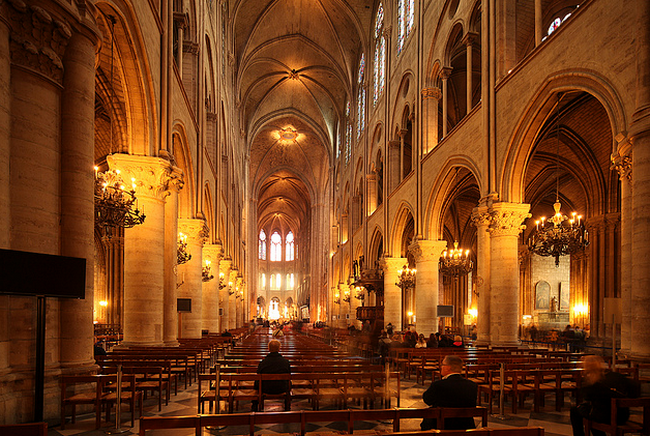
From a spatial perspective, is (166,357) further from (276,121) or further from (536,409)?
(276,121)

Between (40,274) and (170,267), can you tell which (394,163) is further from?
(40,274)

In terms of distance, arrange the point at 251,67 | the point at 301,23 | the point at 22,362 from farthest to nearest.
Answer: the point at 251,67 → the point at 301,23 → the point at 22,362

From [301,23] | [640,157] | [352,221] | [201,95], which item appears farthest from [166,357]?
[301,23]

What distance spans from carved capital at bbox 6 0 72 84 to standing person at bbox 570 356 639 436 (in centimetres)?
714

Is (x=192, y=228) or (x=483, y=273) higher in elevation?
(x=192, y=228)

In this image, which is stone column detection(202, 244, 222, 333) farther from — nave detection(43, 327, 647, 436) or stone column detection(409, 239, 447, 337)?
nave detection(43, 327, 647, 436)

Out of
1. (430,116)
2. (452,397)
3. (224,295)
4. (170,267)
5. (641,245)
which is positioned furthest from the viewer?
(224,295)

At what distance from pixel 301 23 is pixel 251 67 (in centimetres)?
583

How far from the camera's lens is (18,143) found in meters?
5.95

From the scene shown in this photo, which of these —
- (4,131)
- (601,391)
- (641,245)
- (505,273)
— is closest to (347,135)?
(505,273)

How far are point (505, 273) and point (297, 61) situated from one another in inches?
1215

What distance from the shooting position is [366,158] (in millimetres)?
31281

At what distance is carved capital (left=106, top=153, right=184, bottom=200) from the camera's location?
10883 millimetres

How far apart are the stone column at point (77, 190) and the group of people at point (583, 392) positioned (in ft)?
14.8
